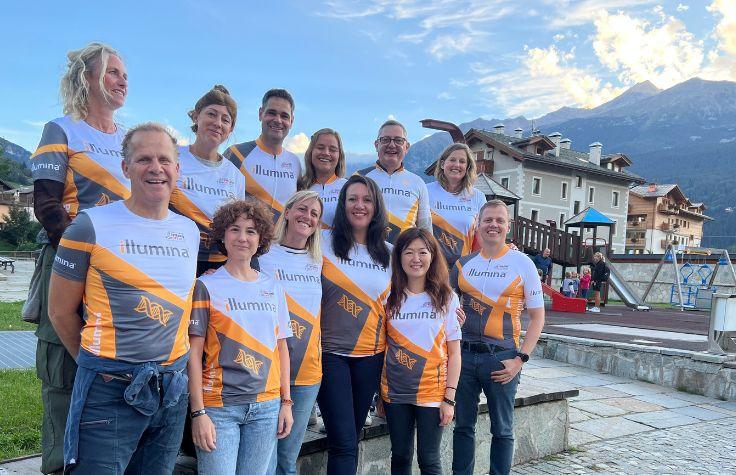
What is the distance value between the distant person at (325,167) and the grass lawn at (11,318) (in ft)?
20.2

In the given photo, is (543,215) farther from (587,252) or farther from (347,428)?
(347,428)

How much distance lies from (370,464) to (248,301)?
1841 millimetres

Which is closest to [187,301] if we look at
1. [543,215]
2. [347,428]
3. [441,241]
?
[347,428]

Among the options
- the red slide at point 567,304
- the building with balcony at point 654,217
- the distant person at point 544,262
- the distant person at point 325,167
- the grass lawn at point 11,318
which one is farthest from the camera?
the building with balcony at point 654,217

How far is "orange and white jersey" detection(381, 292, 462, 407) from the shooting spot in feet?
10.7

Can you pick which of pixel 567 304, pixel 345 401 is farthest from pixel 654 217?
pixel 345 401

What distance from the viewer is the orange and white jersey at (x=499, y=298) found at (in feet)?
12.2

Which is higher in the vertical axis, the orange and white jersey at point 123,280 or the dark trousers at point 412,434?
the orange and white jersey at point 123,280

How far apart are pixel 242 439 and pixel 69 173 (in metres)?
1.51

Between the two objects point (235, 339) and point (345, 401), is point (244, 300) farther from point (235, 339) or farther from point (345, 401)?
point (345, 401)

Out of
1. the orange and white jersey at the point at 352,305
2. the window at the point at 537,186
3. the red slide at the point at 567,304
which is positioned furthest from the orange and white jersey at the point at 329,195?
the window at the point at 537,186

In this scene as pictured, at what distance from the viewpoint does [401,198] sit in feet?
13.4

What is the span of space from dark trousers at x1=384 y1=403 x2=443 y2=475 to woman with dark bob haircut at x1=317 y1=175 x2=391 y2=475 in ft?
0.68

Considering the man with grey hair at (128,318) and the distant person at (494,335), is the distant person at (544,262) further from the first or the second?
the man with grey hair at (128,318)
